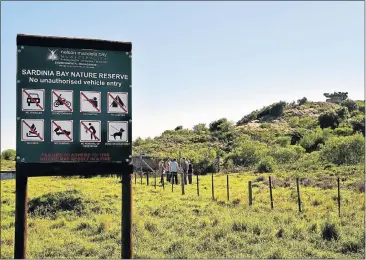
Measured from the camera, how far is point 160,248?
867 cm

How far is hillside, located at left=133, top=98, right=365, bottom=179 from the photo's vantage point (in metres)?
31.9

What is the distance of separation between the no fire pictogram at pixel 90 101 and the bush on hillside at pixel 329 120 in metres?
56.7

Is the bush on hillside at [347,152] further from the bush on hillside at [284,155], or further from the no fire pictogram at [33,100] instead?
the no fire pictogram at [33,100]

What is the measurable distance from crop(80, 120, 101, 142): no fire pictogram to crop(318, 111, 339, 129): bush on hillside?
186ft

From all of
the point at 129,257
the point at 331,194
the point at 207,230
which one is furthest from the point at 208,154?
the point at 129,257

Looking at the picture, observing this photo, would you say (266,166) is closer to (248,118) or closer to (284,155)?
(284,155)

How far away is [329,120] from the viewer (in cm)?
6078

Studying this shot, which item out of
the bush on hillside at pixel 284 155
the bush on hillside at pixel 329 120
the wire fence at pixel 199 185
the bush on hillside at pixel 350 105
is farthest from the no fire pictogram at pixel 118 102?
the bush on hillside at pixel 350 105

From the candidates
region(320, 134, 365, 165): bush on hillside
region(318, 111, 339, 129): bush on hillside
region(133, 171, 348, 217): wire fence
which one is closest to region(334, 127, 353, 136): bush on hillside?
region(318, 111, 339, 129): bush on hillside

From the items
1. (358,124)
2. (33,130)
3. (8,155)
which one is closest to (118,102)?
(33,130)

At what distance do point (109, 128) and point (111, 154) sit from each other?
1.12 feet

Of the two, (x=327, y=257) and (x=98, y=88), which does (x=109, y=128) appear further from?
(x=327, y=257)

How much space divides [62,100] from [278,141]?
1909 inches

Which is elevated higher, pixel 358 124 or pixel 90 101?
pixel 358 124
